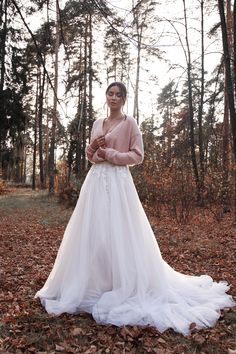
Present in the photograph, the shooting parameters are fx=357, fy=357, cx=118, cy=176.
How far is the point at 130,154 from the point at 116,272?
4.11 feet

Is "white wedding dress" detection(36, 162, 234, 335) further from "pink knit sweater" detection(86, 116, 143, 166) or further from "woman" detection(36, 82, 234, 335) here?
"pink knit sweater" detection(86, 116, 143, 166)

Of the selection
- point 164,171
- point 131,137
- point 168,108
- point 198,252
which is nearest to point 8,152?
point 168,108

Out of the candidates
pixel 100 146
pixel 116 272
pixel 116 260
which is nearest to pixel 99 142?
pixel 100 146

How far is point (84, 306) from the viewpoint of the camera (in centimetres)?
366

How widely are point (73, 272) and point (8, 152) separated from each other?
78.7 feet

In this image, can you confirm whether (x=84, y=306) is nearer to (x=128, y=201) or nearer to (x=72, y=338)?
(x=72, y=338)

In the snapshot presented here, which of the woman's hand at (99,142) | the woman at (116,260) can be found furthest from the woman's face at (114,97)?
the woman's hand at (99,142)

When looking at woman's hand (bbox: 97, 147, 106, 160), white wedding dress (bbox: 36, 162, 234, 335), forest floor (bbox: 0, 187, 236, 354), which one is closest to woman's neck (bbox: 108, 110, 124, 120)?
woman's hand (bbox: 97, 147, 106, 160)

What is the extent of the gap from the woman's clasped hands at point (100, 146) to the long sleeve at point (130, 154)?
0.05 meters

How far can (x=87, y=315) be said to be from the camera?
362cm

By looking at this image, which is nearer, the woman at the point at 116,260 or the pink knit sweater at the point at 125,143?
the woman at the point at 116,260

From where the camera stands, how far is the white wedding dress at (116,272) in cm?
351

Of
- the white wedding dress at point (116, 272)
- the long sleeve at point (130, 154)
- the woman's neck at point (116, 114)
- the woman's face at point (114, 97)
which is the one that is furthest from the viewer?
the woman's neck at point (116, 114)

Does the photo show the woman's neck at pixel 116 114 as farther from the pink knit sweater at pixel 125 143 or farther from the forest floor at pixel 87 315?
the forest floor at pixel 87 315
